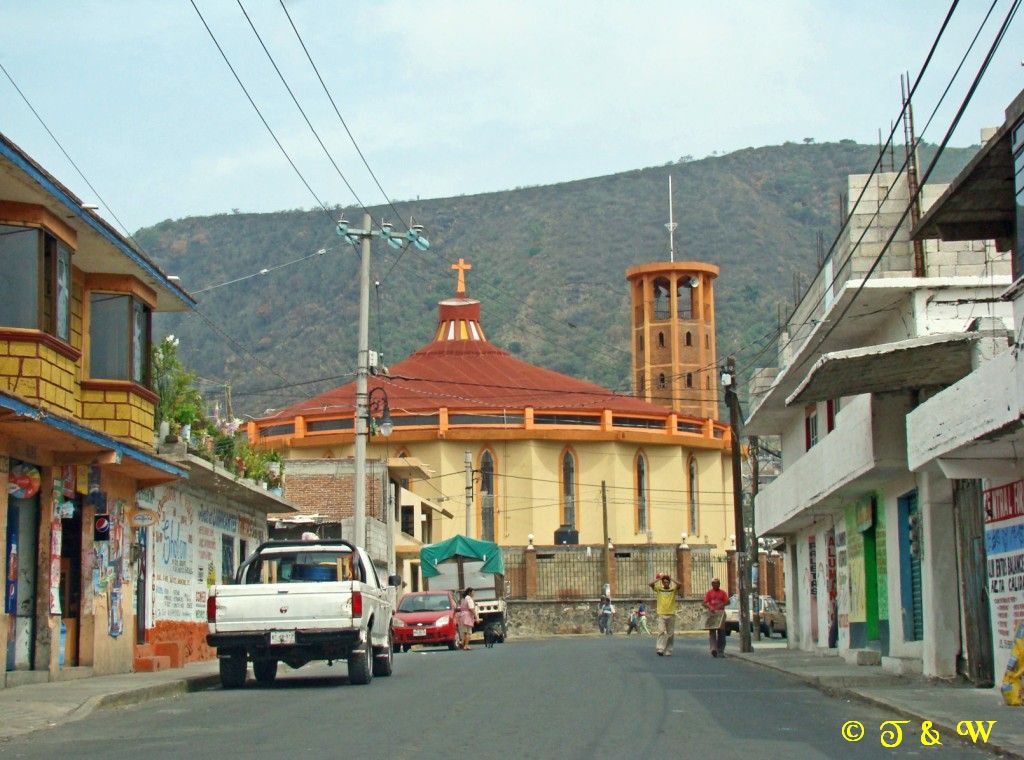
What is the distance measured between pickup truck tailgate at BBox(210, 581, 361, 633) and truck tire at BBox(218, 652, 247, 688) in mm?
745

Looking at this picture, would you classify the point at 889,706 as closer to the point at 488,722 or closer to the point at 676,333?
the point at 488,722

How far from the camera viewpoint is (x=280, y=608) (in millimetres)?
19938

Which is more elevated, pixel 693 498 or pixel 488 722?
pixel 693 498

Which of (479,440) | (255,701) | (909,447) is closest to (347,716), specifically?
(255,701)

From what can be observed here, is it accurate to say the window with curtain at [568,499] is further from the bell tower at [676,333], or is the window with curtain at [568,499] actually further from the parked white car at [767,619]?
the bell tower at [676,333]

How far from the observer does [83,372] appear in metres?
23.1

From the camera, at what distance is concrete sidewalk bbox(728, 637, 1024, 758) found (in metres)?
13.6

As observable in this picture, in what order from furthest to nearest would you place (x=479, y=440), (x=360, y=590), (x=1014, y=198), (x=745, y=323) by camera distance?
(x=745, y=323), (x=479, y=440), (x=360, y=590), (x=1014, y=198)

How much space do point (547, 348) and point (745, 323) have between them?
73.8 feet

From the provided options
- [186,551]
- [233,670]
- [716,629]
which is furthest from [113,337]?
[716,629]

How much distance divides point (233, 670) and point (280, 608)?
142 centimetres

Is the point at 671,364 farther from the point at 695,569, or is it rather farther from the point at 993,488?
the point at 993,488

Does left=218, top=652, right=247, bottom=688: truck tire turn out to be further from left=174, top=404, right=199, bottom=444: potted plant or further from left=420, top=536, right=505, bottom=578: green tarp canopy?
left=420, top=536, right=505, bottom=578: green tarp canopy

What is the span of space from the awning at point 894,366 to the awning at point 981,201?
1.31 meters
